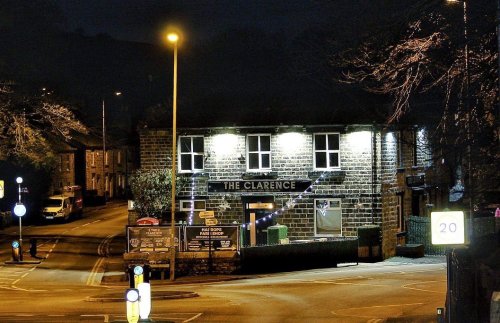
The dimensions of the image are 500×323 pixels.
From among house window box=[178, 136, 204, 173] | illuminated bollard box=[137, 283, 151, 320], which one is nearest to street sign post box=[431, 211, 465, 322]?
illuminated bollard box=[137, 283, 151, 320]

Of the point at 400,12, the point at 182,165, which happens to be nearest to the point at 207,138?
the point at 182,165

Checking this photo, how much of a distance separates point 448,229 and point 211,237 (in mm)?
20508

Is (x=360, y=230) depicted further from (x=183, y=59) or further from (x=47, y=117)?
(x=183, y=59)

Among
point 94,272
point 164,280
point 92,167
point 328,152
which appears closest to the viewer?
point 164,280

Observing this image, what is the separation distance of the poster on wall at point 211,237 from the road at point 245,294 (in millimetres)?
1707

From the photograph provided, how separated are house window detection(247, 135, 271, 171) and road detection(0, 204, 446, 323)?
6967mm

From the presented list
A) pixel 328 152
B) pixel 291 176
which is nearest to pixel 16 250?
pixel 291 176

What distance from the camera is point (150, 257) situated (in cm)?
3388

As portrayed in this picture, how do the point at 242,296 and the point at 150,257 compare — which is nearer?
the point at 242,296

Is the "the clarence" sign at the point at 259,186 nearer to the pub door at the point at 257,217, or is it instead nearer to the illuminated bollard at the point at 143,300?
the pub door at the point at 257,217

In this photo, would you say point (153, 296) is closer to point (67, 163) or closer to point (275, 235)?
point (275, 235)

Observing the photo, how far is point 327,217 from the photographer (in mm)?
39500

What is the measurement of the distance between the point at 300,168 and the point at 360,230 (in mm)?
4597

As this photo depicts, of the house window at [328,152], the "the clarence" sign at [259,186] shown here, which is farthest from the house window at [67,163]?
the house window at [328,152]
